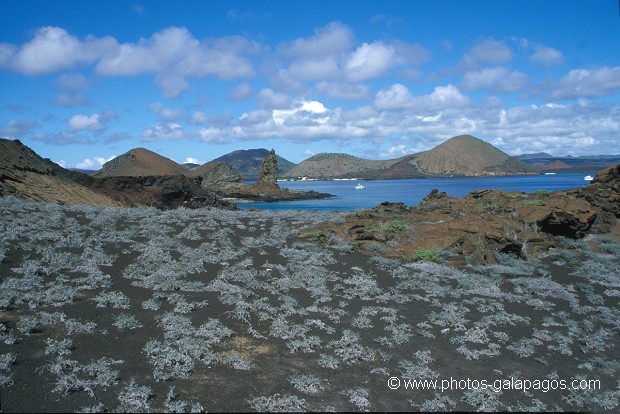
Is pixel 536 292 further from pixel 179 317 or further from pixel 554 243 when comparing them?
pixel 179 317

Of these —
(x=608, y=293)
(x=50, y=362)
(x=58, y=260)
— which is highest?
(x=58, y=260)

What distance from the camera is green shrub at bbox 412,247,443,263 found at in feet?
43.0

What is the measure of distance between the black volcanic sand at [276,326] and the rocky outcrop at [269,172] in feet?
307

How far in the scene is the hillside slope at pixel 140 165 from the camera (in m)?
81.2

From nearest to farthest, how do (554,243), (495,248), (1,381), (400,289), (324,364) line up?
(1,381), (324,364), (400,289), (495,248), (554,243)

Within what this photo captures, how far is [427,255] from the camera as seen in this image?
13.3 meters

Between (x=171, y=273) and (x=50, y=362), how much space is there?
421 centimetres

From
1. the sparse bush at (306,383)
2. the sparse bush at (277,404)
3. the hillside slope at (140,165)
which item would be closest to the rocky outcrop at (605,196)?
the sparse bush at (306,383)

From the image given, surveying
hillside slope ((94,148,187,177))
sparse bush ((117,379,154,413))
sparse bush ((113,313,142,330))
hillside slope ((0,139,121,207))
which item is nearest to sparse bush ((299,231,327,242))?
sparse bush ((113,313,142,330))

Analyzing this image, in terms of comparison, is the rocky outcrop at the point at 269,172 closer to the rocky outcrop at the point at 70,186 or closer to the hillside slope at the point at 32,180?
the rocky outcrop at the point at 70,186

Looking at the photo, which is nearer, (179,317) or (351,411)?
(351,411)

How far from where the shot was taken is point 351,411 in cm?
581

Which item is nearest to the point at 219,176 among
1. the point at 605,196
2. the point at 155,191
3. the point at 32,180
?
the point at 155,191

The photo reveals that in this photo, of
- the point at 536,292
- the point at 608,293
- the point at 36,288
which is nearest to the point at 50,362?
the point at 36,288
